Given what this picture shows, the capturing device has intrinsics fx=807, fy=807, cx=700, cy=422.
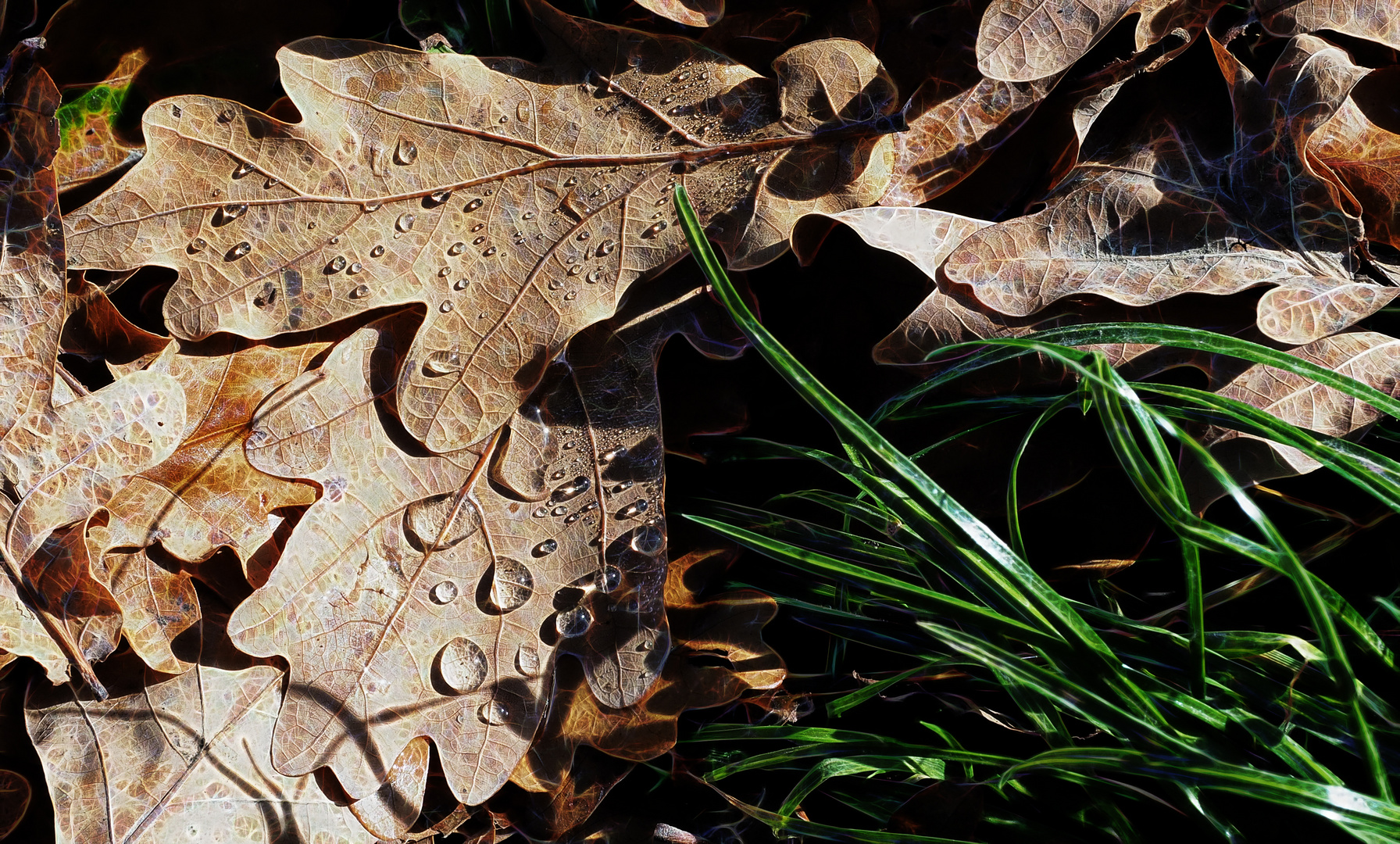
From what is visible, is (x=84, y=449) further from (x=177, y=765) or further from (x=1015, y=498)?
(x=1015, y=498)

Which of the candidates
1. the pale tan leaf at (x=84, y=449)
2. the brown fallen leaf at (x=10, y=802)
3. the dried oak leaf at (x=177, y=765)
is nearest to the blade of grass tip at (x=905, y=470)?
the pale tan leaf at (x=84, y=449)

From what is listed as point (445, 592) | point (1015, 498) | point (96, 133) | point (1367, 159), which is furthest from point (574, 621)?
point (1367, 159)

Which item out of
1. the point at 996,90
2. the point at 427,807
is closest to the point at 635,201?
the point at 996,90

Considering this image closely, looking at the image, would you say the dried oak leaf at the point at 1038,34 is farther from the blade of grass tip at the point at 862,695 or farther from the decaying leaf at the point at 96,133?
the decaying leaf at the point at 96,133

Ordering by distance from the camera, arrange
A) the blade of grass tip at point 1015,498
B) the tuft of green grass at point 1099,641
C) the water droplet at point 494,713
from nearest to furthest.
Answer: the tuft of green grass at point 1099,641
the blade of grass tip at point 1015,498
the water droplet at point 494,713

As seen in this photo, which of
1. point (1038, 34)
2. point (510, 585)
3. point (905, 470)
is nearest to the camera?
point (905, 470)

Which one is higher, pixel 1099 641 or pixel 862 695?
pixel 1099 641
